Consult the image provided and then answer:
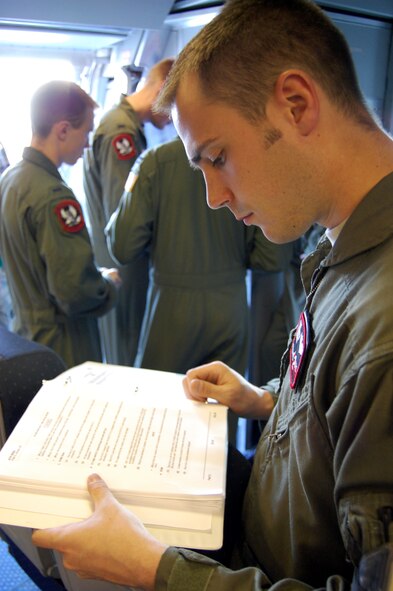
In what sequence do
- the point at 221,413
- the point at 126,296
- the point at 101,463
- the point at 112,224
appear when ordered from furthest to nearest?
1. the point at 126,296
2. the point at 112,224
3. the point at 221,413
4. the point at 101,463

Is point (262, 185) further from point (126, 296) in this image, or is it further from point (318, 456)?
point (126, 296)

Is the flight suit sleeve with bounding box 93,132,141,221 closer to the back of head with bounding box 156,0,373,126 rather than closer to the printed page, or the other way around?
the printed page

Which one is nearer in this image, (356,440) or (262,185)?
(356,440)

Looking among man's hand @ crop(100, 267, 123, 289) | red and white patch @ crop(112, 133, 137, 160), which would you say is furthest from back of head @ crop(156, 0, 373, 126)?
red and white patch @ crop(112, 133, 137, 160)

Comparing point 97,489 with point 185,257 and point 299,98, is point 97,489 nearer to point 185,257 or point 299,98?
point 299,98

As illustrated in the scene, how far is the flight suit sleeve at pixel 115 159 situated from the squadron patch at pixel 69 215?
1.56ft

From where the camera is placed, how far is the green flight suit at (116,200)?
211 cm

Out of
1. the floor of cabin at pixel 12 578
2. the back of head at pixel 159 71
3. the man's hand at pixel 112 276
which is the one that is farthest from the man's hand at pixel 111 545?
the back of head at pixel 159 71

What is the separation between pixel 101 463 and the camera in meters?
0.76

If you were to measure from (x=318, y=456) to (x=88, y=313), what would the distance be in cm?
136

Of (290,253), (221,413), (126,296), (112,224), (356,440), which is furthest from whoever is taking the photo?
(126,296)

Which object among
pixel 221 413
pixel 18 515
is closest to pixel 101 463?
pixel 18 515

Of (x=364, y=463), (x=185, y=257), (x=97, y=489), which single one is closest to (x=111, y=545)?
(x=97, y=489)

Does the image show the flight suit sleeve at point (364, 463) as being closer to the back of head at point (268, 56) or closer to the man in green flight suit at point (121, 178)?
the back of head at point (268, 56)
